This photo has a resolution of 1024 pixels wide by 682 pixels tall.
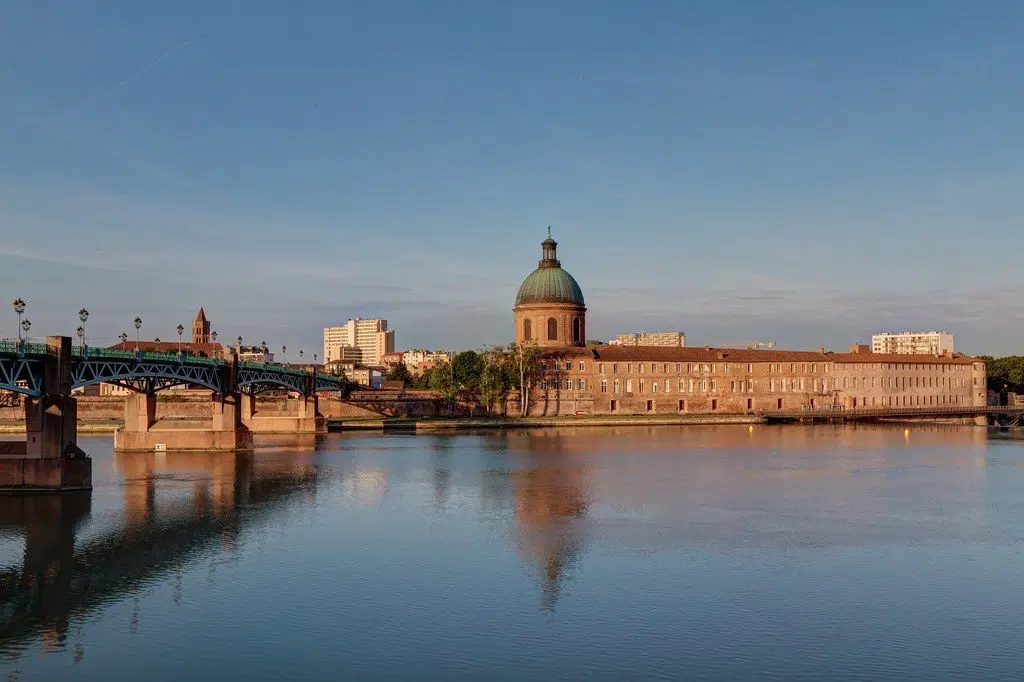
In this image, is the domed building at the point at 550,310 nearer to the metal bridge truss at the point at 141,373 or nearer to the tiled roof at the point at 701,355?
the tiled roof at the point at 701,355

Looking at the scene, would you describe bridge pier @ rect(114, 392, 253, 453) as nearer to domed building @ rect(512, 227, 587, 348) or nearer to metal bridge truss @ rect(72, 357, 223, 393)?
metal bridge truss @ rect(72, 357, 223, 393)

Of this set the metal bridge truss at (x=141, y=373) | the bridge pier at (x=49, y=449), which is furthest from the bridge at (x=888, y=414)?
the bridge pier at (x=49, y=449)

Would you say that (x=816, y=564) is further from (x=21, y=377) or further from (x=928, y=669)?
(x=21, y=377)

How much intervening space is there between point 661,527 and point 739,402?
346ft

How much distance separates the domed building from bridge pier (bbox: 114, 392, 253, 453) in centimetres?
6170

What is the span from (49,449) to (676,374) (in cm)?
10161

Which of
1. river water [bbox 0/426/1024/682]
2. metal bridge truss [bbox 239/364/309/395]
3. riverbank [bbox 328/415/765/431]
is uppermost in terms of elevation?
metal bridge truss [bbox 239/364/309/395]

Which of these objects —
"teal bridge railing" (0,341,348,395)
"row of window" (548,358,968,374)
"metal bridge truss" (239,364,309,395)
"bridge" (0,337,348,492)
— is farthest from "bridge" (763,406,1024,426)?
"teal bridge railing" (0,341,348,395)

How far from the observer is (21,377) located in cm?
5797

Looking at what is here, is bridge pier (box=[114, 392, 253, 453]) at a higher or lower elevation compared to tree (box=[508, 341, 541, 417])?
lower

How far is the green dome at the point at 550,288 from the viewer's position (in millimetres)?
150125

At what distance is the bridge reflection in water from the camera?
105 feet

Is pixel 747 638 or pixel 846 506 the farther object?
pixel 846 506

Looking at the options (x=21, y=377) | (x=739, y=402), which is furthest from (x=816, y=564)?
(x=739, y=402)
